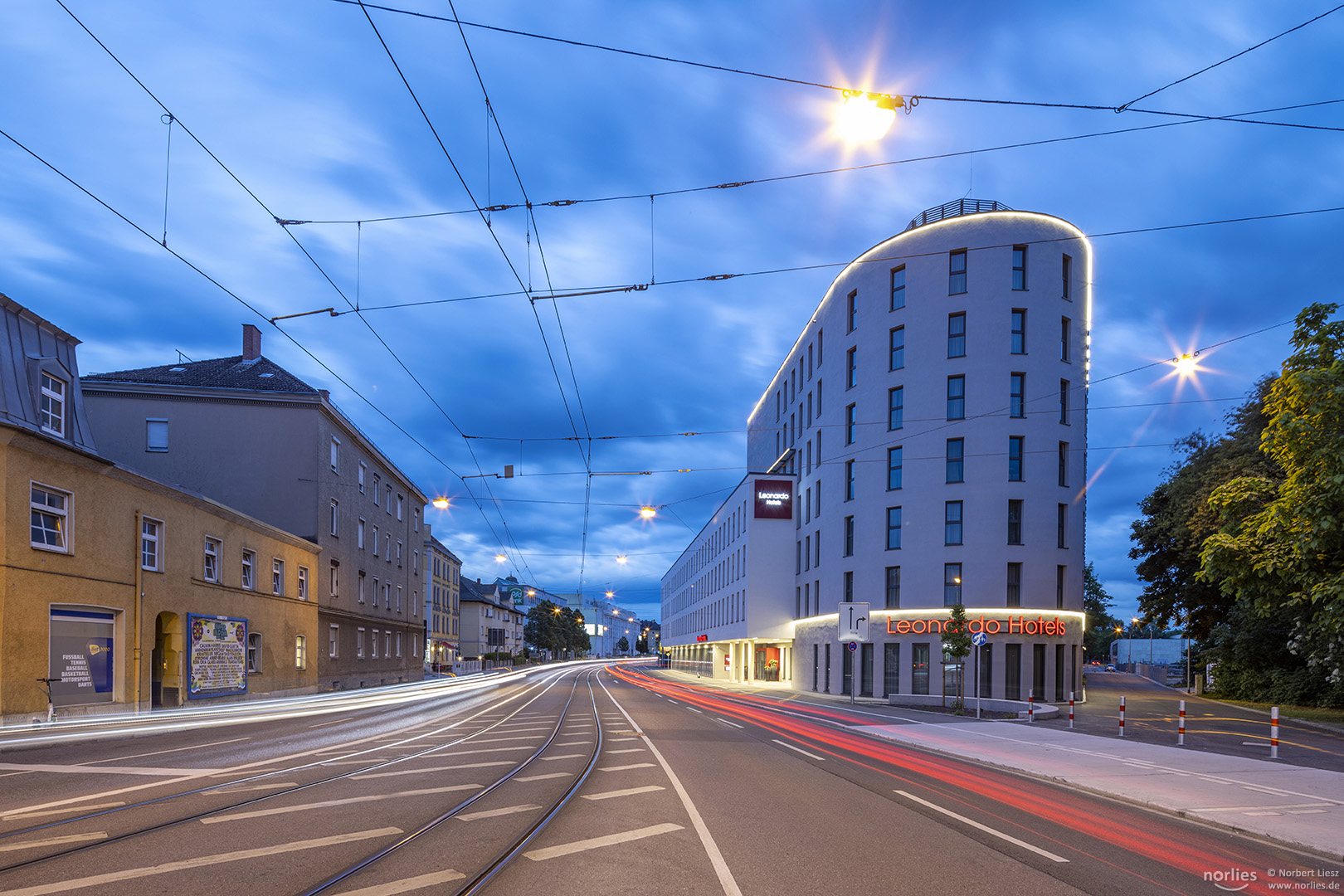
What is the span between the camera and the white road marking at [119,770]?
1234cm

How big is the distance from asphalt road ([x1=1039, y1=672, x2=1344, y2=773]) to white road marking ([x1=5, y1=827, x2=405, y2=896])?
1724cm

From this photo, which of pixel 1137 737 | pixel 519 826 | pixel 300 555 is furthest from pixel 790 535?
pixel 519 826

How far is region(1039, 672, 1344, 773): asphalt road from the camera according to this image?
60.8ft

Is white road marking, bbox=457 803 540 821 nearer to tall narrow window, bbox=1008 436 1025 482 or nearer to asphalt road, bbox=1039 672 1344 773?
asphalt road, bbox=1039 672 1344 773

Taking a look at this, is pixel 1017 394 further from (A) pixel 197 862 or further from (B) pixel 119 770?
(A) pixel 197 862

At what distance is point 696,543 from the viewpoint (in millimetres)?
99500

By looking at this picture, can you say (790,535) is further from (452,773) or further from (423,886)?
(423,886)

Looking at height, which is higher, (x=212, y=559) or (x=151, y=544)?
(x=151, y=544)

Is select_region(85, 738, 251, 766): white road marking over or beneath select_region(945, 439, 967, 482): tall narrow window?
beneath

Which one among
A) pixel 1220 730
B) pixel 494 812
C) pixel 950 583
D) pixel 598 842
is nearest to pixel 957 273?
pixel 950 583

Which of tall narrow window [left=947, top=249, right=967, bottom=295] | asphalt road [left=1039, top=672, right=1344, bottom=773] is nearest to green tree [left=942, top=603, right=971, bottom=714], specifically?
asphalt road [left=1039, top=672, right=1344, bottom=773]

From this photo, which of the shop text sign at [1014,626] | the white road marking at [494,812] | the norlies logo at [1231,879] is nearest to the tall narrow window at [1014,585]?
the shop text sign at [1014,626]

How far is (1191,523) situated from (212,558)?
38.0 meters

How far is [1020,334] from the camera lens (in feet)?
131
